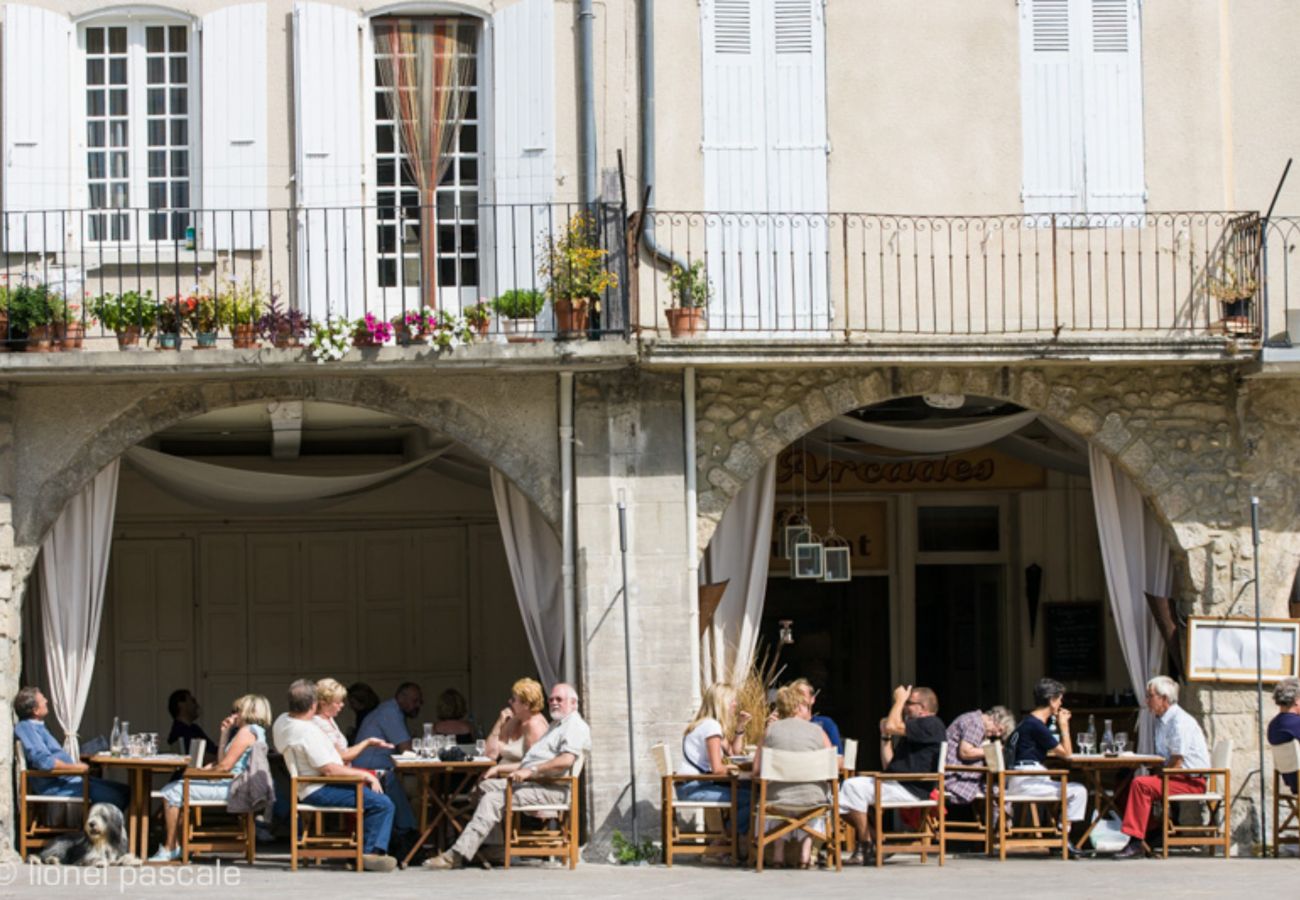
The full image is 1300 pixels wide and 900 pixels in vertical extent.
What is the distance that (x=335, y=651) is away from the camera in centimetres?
1795

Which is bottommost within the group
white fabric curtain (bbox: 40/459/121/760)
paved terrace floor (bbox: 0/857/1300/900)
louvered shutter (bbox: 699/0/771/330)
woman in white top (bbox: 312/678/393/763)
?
paved terrace floor (bbox: 0/857/1300/900)

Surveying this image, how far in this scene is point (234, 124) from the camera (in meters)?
14.1

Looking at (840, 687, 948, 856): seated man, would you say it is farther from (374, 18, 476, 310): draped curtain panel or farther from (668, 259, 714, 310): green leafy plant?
(374, 18, 476, 310): draped curtain panel

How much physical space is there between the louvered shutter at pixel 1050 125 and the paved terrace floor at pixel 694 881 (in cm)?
439

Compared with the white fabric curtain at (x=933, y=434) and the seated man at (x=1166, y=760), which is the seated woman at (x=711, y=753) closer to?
the seated man at (x=1166, y=760)

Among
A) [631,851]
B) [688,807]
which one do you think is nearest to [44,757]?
[631,851]

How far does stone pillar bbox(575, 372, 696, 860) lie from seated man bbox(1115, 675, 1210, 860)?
9.31 feet

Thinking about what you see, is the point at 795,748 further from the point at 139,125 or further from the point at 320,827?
the point at 139,125

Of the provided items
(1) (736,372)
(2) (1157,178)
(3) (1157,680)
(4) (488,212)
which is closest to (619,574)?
(1) (736,372)

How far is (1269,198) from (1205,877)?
4.75 m

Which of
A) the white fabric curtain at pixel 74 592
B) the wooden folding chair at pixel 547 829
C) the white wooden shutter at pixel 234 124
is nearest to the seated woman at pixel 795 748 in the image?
the wooden folding chair at pixel 547 829

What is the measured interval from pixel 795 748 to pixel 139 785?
13.1ft

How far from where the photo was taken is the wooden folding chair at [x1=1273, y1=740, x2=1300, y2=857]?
13.3 m

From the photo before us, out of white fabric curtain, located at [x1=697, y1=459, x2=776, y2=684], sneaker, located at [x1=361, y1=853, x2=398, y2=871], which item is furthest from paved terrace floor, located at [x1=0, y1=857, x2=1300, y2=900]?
white fabric curtain, located at [x1=697, y1=459, x2=776, y2=684]
